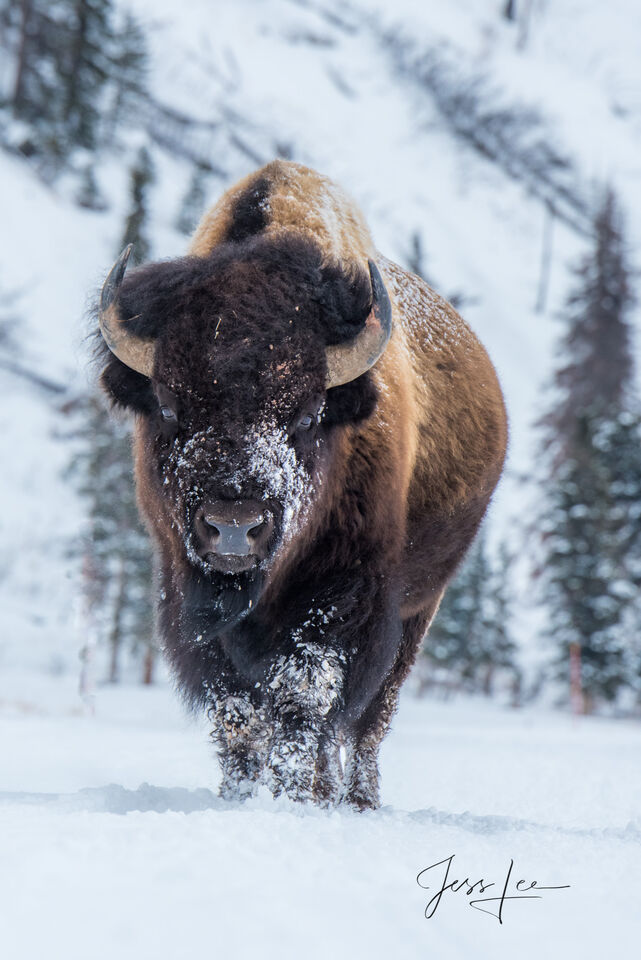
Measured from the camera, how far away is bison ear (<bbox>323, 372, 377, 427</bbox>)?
449 centimetres

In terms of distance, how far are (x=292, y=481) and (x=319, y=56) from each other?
67725 mm

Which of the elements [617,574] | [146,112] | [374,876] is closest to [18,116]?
[146,112]

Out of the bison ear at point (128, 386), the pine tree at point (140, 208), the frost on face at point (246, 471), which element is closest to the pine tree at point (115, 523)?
the pine tree at point (140, 208)

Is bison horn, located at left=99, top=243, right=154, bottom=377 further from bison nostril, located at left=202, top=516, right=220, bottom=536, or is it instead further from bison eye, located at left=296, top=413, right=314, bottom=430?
bison nostril, located at left=202, top=516, right=220, bottom=536

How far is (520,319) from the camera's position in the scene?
52.9m

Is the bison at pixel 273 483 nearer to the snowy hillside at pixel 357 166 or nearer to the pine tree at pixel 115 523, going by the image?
the pine tree at pixel 115 523

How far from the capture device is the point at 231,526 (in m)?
3.66

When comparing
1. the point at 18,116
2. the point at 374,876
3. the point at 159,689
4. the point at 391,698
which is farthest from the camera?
the point at 18,116

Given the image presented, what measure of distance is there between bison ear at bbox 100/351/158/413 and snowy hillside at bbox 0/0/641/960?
1.43 ft

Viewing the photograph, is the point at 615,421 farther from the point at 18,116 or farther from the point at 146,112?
the point at 146,112

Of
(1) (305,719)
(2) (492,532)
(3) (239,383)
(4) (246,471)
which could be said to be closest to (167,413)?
(3) (239,383)
